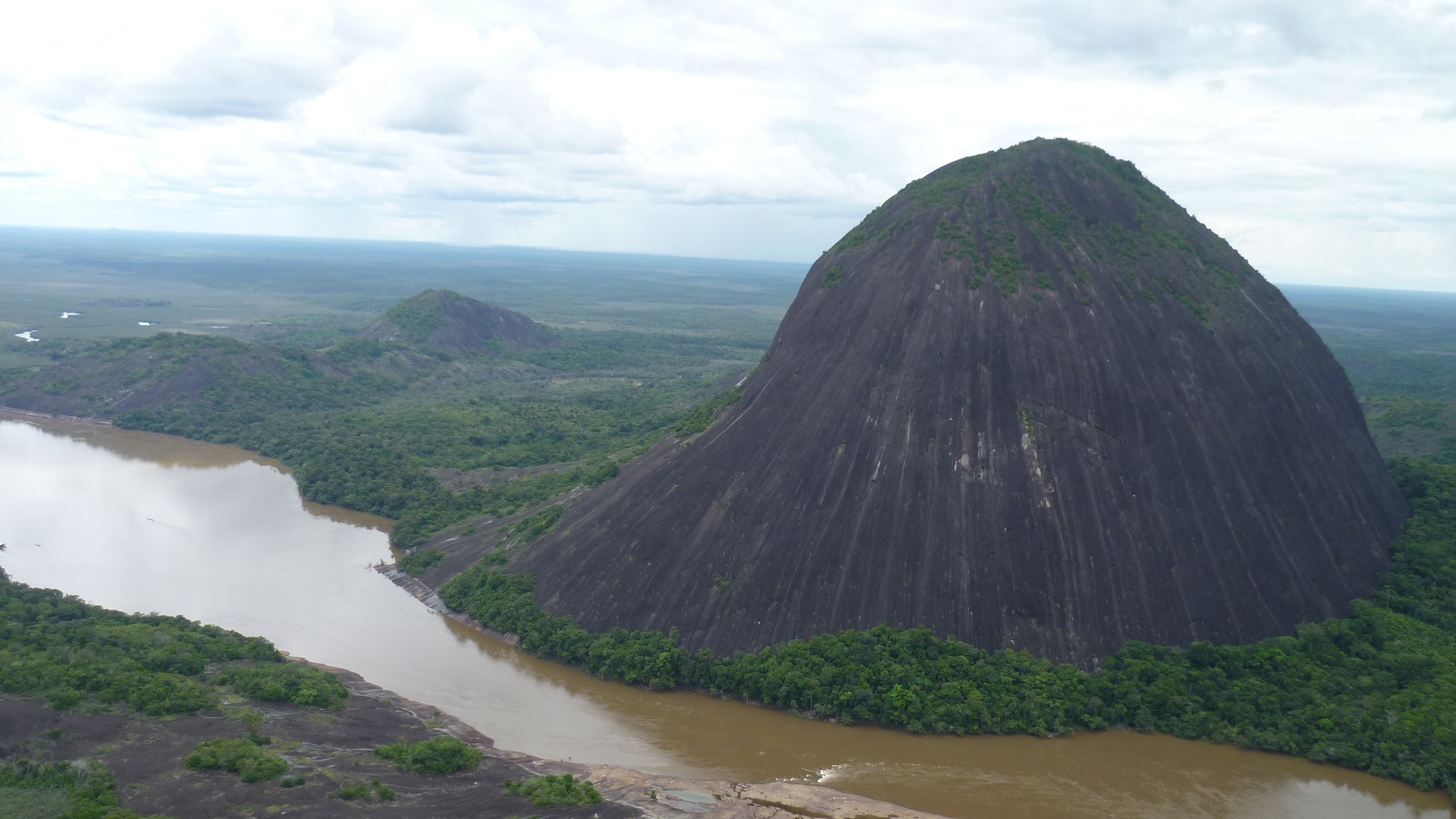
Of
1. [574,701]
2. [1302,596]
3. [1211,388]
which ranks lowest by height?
[574,701]

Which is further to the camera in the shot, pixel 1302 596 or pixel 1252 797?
pixel 1302 596

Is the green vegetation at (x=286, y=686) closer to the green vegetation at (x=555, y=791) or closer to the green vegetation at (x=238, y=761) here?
the green vegetation at (x=238, y=761)

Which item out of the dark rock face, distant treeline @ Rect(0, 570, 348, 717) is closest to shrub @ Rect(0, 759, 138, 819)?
distant treeline @ Rect(0, 570, 348, 717)

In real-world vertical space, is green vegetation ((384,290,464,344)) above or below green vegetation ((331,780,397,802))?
above

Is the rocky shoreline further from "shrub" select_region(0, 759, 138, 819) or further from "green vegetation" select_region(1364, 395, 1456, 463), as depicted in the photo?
"green vegetation" select_region(1364, 395, 1456, 463)

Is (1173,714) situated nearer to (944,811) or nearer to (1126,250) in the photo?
(944,811)

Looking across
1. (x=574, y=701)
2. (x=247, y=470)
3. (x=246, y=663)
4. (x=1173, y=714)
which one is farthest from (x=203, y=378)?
(x=1173, y=714)

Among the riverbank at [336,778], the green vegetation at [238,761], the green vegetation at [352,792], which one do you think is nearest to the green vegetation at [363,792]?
the green vegetation at [352,792]
